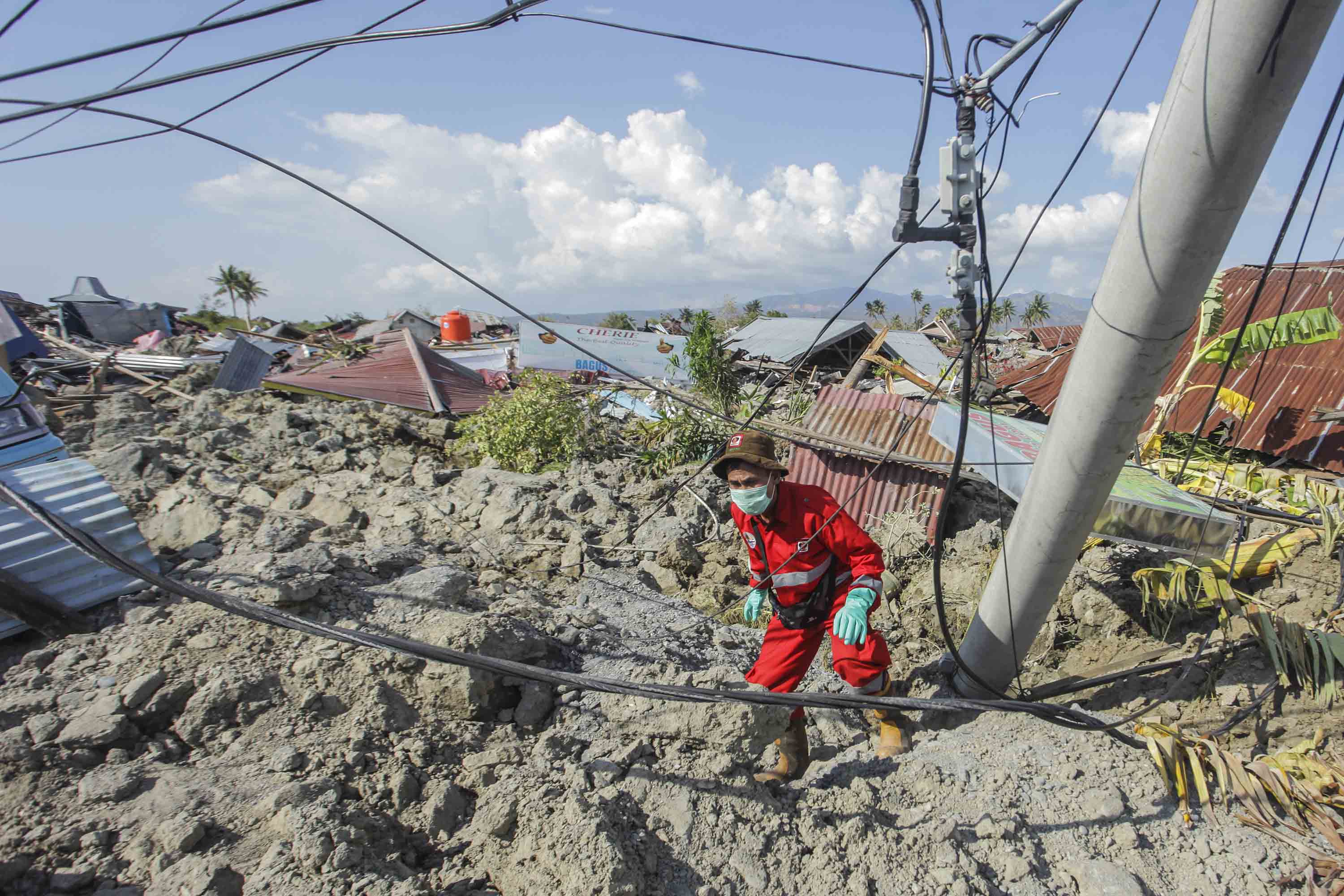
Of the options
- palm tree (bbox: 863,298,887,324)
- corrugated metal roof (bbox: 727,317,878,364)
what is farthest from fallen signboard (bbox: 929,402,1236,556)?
palm tree (bbox: 863,298,887,324)

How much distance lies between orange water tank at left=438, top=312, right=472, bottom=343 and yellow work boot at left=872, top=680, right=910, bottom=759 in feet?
62.9

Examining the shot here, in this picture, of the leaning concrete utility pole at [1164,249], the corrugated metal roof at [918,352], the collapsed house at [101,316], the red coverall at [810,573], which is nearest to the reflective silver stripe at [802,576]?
the red coverall at [810,573]

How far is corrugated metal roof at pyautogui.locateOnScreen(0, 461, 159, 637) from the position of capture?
349 cm

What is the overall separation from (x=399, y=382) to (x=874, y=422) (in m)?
7.94

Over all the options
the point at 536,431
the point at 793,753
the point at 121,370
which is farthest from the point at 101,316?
the point at 793,753

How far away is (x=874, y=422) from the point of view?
731 cm

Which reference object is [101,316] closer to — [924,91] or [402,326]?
[402,326]

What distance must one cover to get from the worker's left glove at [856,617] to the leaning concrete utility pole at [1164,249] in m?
0.66

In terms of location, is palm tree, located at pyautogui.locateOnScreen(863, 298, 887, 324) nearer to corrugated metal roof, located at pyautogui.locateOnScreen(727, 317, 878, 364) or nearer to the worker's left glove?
corrugated metal roof, located at pyautogui.locateOnScreen(727, 317, 878, 364)

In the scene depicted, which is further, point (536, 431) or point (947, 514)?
point (536, 431)

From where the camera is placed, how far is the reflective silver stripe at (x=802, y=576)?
3.50 meters

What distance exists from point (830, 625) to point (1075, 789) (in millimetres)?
1258

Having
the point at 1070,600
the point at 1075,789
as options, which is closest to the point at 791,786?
the point at 1075,789

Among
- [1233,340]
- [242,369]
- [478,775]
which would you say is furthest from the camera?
[242,369]
